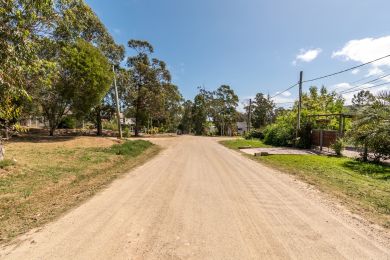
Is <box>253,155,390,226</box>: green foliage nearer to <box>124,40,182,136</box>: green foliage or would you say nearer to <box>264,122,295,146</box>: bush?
<box>264,122,295,146</box>: bush

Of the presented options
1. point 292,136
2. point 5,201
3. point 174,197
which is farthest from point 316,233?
point 292,136

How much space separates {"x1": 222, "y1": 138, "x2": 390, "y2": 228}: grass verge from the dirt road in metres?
0.86

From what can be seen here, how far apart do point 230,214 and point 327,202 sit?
2.88 m

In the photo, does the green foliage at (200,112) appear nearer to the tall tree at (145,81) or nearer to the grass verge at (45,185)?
the tall tree at (145,81)

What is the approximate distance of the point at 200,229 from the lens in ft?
15.8

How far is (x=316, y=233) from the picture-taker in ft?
15.8

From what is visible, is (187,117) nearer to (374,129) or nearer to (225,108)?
(225,108)

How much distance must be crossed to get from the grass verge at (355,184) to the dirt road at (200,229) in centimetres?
86

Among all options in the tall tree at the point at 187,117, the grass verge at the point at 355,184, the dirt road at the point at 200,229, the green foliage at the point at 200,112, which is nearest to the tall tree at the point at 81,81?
the grass verge at the point at 355,184

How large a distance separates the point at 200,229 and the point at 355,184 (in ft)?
23.2

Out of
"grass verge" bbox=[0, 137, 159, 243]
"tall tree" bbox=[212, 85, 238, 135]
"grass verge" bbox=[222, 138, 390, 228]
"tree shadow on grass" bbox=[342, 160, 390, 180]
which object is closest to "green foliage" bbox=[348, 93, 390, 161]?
Answer: "tree shadow on grass" bbox=[342, 160, 390, 180]

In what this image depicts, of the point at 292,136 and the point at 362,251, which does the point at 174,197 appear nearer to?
the point at 362,251

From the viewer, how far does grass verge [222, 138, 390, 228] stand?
6531 millimetres

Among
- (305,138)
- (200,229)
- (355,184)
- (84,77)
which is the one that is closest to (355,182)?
(355,184)
